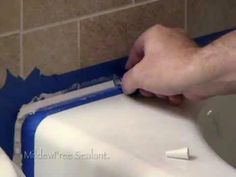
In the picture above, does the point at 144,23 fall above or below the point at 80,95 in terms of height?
above

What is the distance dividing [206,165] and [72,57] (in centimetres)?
29

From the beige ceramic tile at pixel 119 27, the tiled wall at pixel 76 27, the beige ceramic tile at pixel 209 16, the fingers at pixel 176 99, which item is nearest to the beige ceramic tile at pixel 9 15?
the tiled wall at pixel 76 27

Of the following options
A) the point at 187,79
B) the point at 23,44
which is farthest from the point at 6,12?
the point at 187,79

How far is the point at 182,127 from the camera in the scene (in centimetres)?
98

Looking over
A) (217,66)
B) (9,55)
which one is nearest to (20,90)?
(9,55)

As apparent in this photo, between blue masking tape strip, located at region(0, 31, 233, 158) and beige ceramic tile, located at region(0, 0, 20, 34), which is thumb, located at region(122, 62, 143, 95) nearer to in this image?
blue masking tape strip, located at region(0, 31, 233, 158)

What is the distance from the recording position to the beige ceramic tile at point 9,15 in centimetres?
95

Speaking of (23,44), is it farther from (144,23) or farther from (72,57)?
(144,23)

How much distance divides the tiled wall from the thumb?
2.6 inches

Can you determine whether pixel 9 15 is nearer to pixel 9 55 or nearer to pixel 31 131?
pixel 9 55

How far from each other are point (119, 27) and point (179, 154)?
0.97ft

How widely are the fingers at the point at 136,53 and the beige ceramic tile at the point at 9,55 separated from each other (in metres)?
0.20

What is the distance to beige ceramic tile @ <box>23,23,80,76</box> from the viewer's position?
3.27 feet

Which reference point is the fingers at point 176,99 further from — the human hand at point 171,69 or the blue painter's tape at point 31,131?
the blue painter's tape at point 31,131
